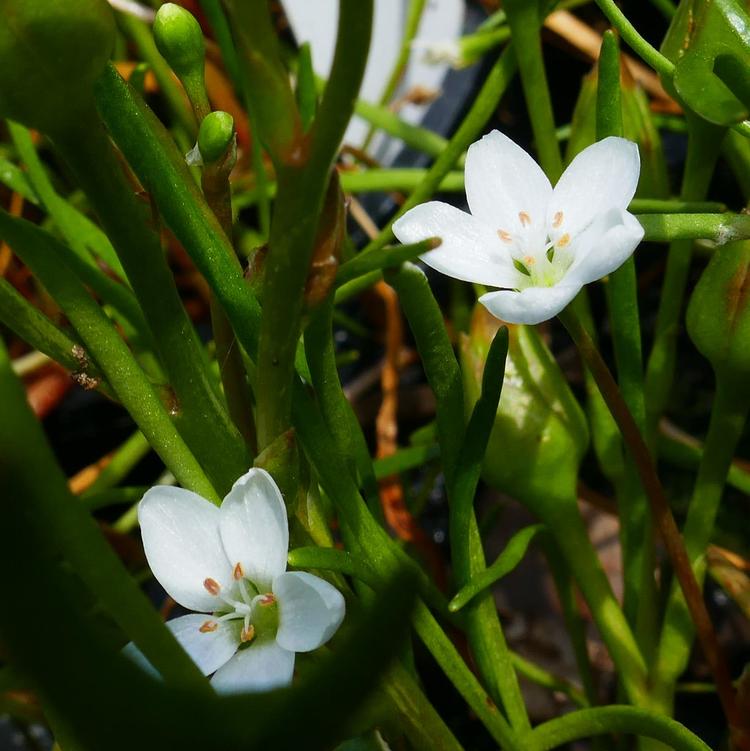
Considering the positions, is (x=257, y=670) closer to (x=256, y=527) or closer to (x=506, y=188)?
(x=256, y=527)

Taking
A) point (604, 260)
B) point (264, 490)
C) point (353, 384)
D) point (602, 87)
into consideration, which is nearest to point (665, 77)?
point (602, 87)

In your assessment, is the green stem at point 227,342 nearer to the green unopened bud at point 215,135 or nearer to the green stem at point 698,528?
the green unopened bud at point 215,135

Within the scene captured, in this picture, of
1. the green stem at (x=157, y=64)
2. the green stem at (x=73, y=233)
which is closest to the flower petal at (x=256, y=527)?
the green stem at (x=73, y=233)

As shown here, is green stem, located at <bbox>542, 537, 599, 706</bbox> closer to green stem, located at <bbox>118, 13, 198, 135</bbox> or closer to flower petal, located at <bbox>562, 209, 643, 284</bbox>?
flower petal, located at <bbox>562, 209, 643, 284</bbox>

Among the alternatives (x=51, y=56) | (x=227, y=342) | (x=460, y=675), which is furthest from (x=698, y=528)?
(x=51, y=56)

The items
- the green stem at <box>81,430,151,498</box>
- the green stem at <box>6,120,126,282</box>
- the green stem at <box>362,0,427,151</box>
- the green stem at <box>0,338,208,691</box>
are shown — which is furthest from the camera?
the green stem at <box>362,0,427,151</box>

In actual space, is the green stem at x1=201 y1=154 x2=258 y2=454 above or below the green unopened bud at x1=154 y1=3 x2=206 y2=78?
below

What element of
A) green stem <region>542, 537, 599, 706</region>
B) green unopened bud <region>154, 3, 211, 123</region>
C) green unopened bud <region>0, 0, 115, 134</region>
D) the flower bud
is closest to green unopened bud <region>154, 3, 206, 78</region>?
green unopened bud <region>154, 3, 211, 123</region>

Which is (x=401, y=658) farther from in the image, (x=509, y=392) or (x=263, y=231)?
(x=263, y=231)
